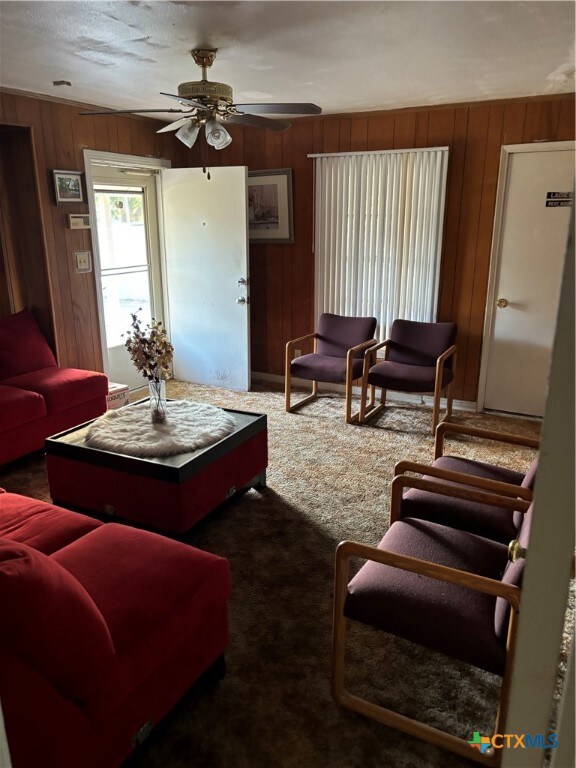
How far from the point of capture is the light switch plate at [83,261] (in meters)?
4.54

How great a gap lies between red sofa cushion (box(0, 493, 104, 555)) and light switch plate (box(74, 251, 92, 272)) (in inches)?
104

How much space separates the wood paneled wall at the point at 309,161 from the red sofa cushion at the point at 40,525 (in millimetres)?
2410

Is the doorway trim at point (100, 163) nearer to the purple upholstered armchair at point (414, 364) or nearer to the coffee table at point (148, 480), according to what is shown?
the coffee table at point (148, 480)

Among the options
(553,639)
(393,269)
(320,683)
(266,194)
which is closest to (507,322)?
(393,269)

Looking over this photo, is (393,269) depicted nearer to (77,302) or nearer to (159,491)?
(77,302)

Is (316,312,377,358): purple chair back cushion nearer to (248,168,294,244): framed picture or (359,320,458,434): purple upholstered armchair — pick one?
(359,320,458,434): purple upholstered armchair

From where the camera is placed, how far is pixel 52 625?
1.35 metres

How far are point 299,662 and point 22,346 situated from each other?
3127mm

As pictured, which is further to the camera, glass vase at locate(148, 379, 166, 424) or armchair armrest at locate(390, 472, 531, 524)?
glass vase at locate(148, 379, 166, 424)

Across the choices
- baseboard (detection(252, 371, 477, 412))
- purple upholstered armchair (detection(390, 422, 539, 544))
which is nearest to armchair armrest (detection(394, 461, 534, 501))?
purple upholstered armchair (detection(390, 422, 539, 544))

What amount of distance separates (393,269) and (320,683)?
11.9 ft

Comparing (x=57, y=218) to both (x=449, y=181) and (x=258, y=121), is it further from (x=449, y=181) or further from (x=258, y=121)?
(x=449, y=181)


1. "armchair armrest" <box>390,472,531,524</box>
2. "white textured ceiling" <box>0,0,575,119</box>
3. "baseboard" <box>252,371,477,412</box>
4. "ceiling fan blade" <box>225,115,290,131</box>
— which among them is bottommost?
"baseboard" <box>252,371,477,412</box>

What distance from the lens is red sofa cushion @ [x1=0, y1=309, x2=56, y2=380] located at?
13.2 ft
